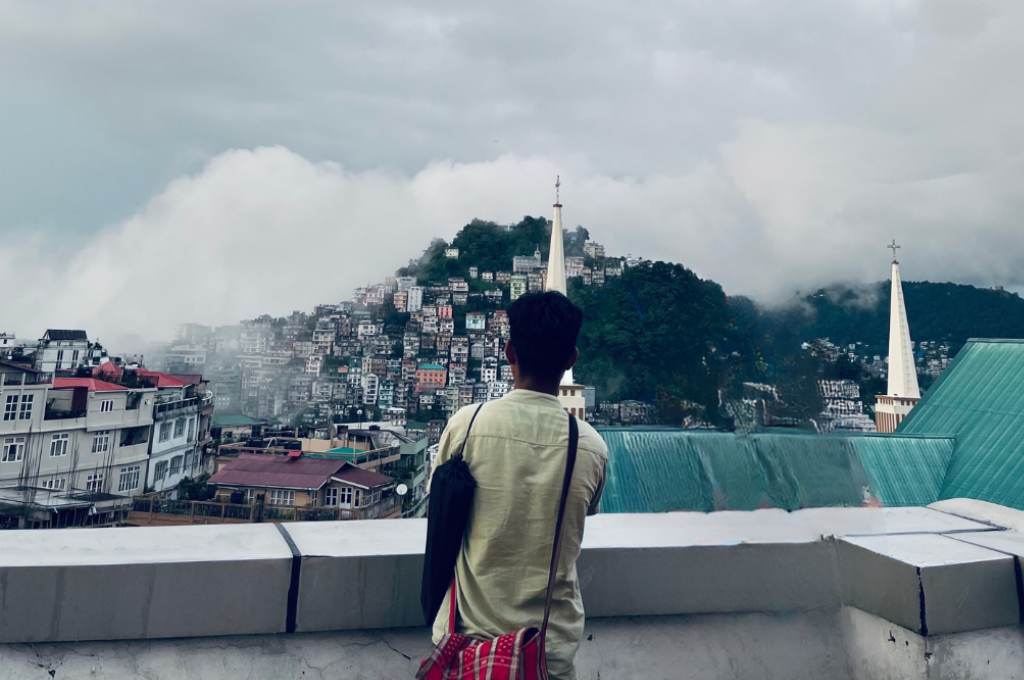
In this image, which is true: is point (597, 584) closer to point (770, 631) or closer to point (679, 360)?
point (770, 631)

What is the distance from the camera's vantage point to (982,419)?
27.7 feet

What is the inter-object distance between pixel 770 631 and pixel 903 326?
25.8m

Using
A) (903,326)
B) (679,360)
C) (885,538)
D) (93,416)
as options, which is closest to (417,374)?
(679,360)

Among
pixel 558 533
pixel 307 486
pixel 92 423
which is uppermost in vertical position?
pixel 558 533

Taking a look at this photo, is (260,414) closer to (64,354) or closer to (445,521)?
(64,354)

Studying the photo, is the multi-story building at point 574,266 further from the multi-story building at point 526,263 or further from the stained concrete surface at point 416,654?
the stained concrete surface at point 416,654

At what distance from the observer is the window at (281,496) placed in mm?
9281

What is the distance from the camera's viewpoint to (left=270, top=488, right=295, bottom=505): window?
9281mm

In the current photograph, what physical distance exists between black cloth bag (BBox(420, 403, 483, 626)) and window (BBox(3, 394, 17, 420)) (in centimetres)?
1145

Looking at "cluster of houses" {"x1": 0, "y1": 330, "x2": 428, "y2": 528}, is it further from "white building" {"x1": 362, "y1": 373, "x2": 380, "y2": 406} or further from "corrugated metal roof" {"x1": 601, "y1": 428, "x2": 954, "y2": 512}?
"white building" {"x1": 362, "y1": 373, "x2": 380, "y2": 406}

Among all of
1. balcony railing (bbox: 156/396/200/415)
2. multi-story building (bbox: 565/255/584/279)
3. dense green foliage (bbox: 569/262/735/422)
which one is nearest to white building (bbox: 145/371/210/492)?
balcony railing (bbox: 156/396/200/415)

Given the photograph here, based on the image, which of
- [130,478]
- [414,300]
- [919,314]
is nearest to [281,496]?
[130,478]

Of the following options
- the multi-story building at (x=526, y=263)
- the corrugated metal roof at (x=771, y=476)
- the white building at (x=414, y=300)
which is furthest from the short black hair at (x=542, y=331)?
the multi-story building at (x=526, y=263)

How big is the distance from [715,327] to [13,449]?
3320 centimetres
